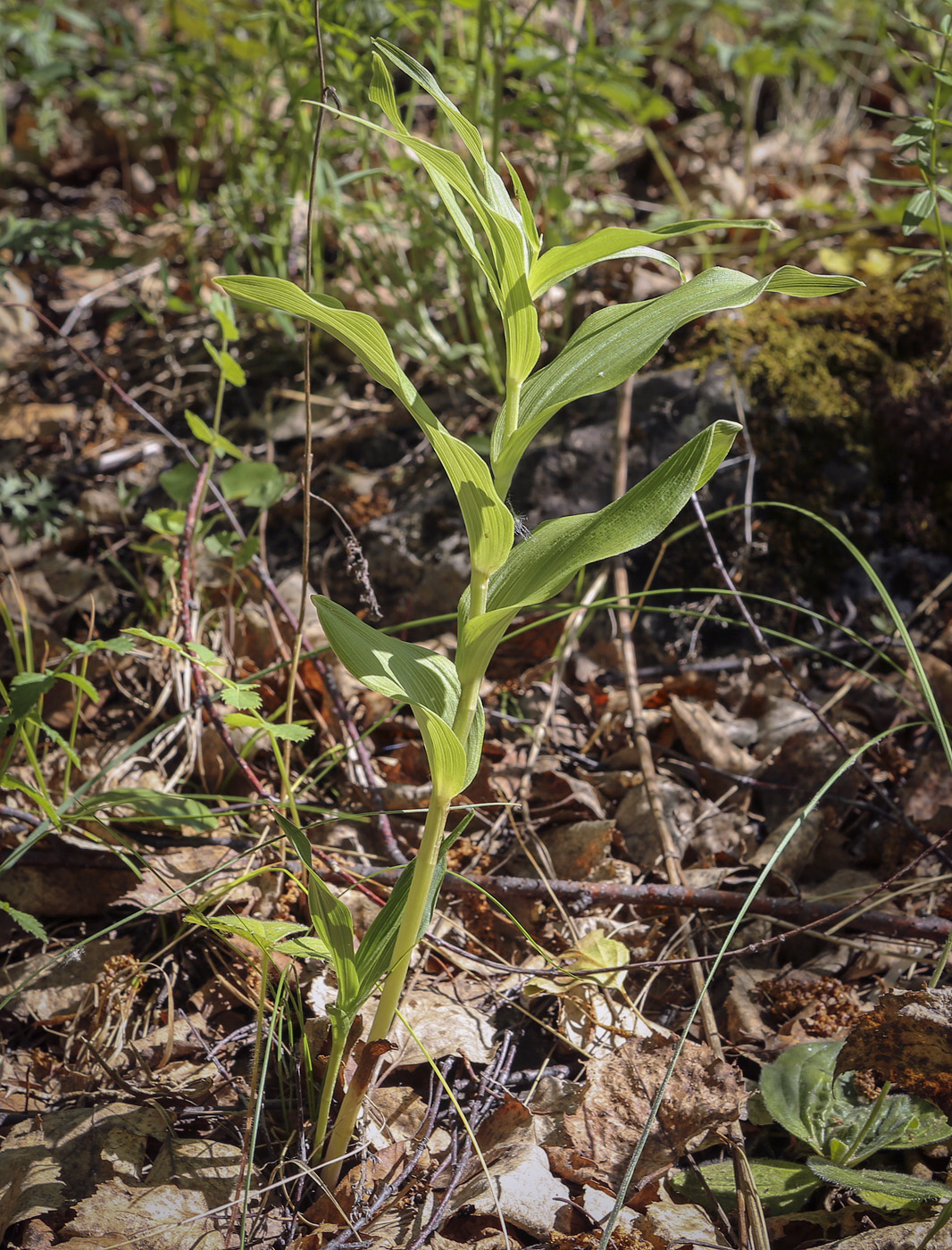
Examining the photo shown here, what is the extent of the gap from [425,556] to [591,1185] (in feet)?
4.85

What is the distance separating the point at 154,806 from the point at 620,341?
1091 mm

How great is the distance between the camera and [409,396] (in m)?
0.93

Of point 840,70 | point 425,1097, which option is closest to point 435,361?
point 425,1097

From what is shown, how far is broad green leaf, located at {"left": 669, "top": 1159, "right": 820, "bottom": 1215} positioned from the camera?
111cm

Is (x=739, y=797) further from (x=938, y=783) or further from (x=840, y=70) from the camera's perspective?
(x=840, y=70)

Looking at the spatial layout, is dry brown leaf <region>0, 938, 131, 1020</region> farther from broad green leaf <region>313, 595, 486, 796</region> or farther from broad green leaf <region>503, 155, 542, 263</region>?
broad green leaf <region>503, 155, 542, 263</region>

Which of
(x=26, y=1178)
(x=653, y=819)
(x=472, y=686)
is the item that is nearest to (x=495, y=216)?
(x=472, y=686)

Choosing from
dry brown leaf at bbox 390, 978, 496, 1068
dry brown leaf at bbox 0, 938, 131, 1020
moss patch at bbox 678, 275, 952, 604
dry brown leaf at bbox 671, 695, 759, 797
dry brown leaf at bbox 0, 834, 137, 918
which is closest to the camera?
dry brown leaf at bbox 390, 978, 496, 1068

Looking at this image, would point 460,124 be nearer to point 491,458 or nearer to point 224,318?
point 491,458

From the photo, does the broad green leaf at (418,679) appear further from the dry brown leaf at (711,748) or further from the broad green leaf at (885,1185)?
the dry brown leaf at (711,748)

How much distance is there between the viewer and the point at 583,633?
2.15 m


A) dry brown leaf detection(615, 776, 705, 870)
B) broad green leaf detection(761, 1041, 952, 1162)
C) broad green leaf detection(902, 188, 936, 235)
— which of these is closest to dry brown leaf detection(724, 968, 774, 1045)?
broad green leaf detection(761, 1041, 952, 1162)

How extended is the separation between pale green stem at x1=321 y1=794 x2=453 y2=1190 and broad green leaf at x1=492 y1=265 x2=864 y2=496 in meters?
0.42

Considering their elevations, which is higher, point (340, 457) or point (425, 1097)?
point (340, 457)
